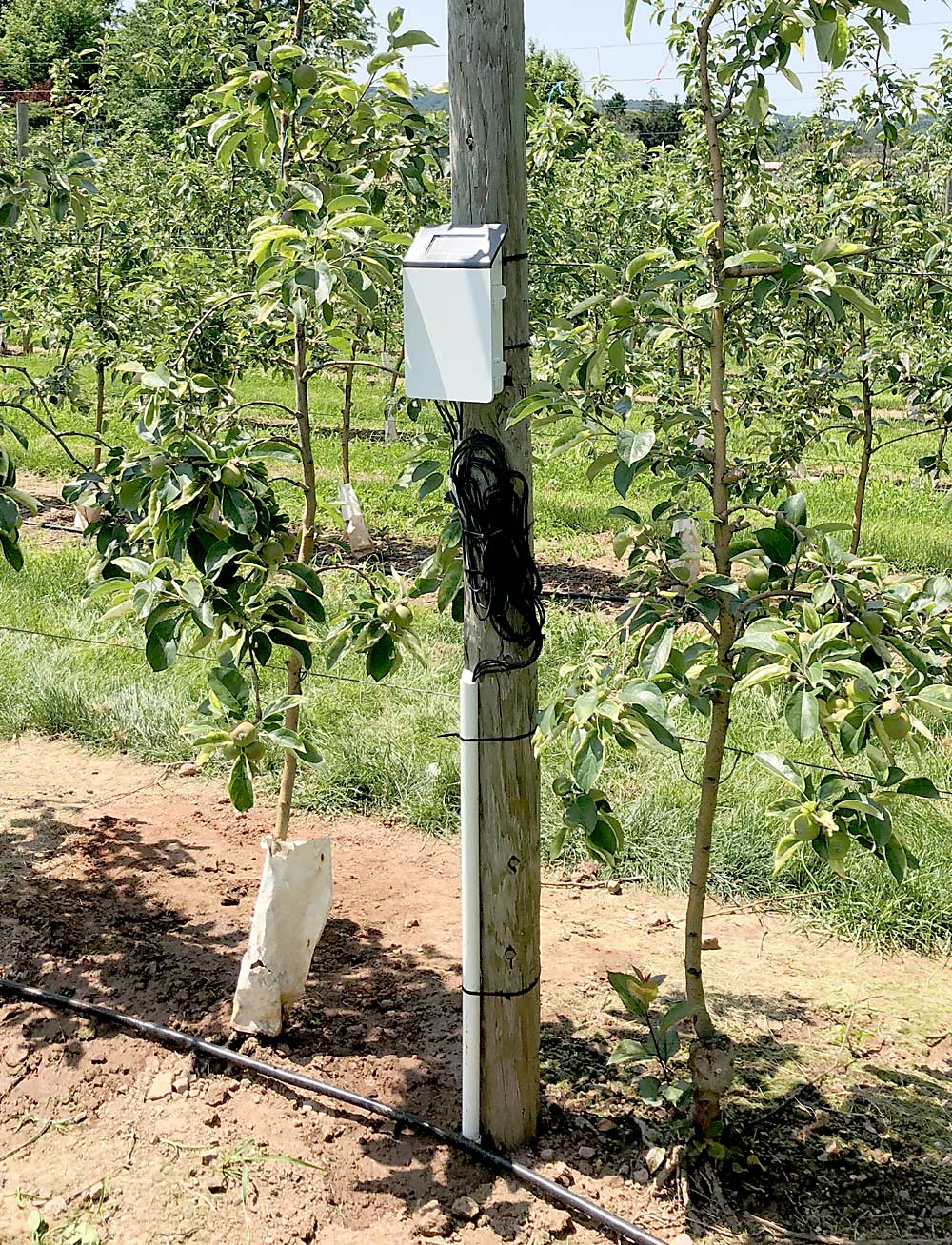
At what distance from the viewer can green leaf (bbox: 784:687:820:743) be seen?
1906 millimetres

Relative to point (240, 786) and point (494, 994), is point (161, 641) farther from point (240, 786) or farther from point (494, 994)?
point (494, 994)

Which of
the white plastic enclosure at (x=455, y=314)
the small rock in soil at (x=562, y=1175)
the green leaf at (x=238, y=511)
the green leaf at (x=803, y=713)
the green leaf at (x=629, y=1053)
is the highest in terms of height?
the white plastic enclosure at (x=455, y=314)

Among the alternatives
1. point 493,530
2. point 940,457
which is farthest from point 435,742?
point 940,457

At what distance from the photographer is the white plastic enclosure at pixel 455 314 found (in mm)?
2207

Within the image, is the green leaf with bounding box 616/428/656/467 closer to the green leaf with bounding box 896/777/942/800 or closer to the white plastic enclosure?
the white plastic enclosure

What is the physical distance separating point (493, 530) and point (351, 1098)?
128cm

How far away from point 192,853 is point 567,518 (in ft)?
16.3

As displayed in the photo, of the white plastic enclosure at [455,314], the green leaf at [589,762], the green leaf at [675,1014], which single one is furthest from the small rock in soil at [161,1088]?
the white plastic enclosure at [455,314]

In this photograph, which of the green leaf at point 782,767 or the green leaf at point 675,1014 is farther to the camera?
the green leaf at point 675,1014

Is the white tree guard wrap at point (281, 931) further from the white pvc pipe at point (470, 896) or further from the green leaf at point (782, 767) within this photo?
the green leaf at point (782, 767)

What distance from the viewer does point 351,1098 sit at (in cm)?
274

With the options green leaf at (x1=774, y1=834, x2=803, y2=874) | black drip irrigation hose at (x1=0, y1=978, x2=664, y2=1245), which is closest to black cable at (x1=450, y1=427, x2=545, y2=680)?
green leaf at (x1=774, y1=834, x2=803, y2=874)

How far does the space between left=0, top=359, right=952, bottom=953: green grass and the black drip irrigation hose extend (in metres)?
0.89

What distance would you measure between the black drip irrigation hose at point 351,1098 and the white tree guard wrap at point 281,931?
0.11 meters
